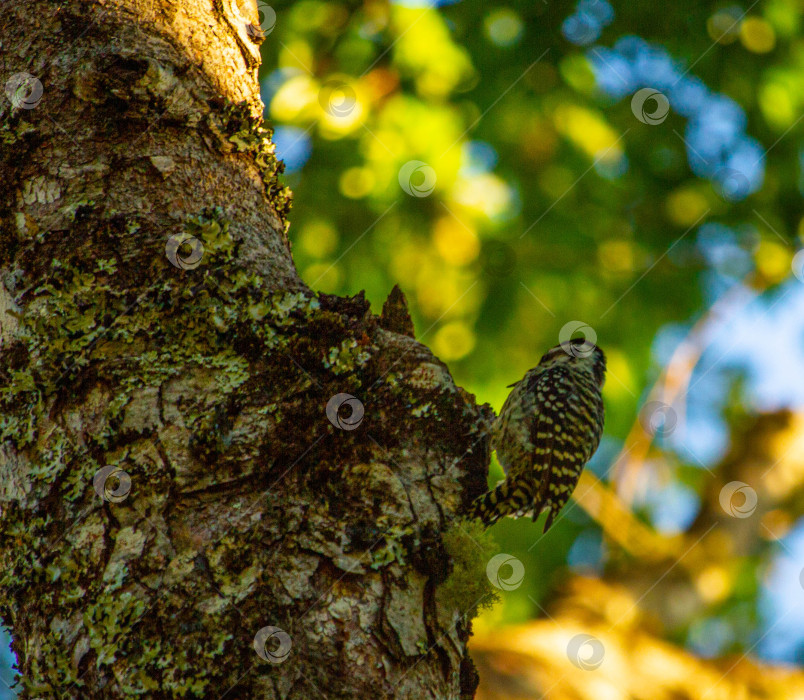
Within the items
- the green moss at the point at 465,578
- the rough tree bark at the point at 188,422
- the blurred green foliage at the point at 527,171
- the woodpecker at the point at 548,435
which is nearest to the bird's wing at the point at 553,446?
the woodpecker at the point at 548,435

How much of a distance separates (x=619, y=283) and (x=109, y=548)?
472 cm

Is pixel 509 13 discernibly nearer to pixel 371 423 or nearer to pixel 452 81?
pixel 452 81

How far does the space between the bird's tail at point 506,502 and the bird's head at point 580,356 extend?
1143 mm

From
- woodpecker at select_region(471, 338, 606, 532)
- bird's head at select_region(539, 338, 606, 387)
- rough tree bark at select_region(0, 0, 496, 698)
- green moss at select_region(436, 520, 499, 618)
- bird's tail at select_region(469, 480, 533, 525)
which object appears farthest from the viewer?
bird's head at select_region(539, 338, 606, 387)

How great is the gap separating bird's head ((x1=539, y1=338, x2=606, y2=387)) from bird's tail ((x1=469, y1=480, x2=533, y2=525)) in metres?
1.14

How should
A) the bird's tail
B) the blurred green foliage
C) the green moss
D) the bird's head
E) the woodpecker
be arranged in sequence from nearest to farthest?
the green moss → the bird's tail → the woodpecker → the bird's head → the blurred green foliage

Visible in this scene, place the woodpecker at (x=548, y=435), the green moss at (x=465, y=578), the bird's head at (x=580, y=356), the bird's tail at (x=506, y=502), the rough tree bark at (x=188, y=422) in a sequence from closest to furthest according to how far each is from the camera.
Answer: the rough tree bark at (x=188, y=422) → the green moss at (x=465, y=578) → the bird's tail at (x=506, y=502) → the woodpecker at (x=548, y=435) → the bird's head at (x=580, y=356)

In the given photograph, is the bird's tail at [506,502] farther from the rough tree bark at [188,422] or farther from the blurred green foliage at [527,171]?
the blurred green foliage at [527,171]

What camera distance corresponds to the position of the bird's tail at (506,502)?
3.12 metres

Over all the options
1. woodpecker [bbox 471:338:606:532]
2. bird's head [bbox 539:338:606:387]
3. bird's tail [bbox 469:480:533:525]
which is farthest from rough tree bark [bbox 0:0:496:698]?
bird's head [bbox 539:338:606:387]

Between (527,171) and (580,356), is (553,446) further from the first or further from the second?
(527,171)

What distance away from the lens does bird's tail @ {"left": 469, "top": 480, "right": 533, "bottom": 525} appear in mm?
3119

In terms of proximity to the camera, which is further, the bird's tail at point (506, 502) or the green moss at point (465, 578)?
the bird's tail at point (506, 502)

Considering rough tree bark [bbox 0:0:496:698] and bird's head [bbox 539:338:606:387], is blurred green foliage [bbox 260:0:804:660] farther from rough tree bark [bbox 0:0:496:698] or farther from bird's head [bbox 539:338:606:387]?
rough tree bark [bbox 0:0:496:698]
